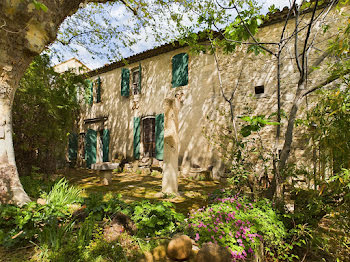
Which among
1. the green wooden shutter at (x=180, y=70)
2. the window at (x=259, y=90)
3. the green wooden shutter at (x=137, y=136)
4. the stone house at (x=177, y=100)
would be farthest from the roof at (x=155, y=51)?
the green wooden shutter at (x=137, y=136)

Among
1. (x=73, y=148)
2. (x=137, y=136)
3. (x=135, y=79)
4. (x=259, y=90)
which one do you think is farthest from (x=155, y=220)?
(x=73, y=148)

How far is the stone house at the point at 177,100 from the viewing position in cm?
636

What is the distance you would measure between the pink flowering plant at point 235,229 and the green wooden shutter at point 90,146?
10.4 m

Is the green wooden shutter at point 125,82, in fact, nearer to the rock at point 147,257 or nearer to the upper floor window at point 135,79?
the upper floor window at point 135,79

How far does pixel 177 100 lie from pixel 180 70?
396cm

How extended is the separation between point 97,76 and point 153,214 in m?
11.6

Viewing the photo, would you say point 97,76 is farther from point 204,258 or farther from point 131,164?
point 204,258

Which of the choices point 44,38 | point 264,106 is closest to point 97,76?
point 44,38

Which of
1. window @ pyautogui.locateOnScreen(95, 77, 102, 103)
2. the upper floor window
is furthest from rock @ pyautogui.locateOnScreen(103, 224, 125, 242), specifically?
window @ pyautogui.locateOnScreen(95, 77, 102, 103)

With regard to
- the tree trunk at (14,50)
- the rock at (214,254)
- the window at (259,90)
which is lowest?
the rock at (214,254)

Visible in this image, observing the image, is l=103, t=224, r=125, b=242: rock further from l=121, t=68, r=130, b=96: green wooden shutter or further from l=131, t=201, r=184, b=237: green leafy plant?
l=121, t=68, r=130, b=96: green wooden shutter

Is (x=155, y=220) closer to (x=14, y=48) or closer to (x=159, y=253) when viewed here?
(x=159, y=253)

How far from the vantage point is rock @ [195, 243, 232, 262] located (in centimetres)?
191

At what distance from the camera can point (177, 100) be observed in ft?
18.0
